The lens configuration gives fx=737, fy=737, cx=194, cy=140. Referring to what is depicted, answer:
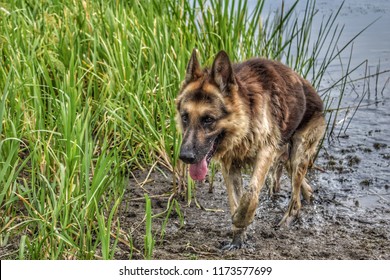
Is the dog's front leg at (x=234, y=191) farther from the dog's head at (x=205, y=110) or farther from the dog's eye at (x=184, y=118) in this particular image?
the dog's eye at (x=184, y=118)

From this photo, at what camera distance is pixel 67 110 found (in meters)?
5.17

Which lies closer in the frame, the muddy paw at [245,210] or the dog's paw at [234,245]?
the muddy paw at [245,210]

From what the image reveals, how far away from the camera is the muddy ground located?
5324mm

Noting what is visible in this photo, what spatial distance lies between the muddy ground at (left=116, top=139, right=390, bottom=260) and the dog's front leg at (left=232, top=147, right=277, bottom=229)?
24 centimetres

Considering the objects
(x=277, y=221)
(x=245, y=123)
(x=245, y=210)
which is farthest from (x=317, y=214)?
(x=245, y=123)

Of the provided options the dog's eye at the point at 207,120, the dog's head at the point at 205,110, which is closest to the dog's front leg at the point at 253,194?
the dog's head at the point at 205,110

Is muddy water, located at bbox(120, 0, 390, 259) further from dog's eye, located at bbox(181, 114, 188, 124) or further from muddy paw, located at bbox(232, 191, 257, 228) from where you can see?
dog's eye, located at bbox(181, 114, 188, 124)

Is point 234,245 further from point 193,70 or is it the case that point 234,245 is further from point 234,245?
point 193,70

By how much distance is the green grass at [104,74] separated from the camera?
212 inches

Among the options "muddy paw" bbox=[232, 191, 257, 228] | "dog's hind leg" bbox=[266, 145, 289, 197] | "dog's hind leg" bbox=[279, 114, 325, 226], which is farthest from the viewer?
"dog's hind leg" bbox=[266, 145, 289, 197]

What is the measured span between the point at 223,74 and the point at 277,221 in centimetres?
162

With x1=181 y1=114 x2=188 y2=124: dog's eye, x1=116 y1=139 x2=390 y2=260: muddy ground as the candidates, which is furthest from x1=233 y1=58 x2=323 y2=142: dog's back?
x1=116 y1=139 x2=390 y2=260: muddy ground

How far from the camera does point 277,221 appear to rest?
6.08 metres
